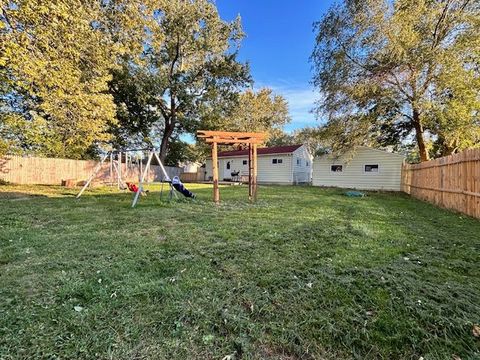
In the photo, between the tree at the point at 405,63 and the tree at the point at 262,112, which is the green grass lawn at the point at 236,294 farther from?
the tree at the point at 262,112

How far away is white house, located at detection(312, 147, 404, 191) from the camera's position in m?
15.1

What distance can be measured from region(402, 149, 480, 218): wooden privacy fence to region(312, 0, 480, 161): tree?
3.06 metres

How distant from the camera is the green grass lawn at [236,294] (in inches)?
67.1

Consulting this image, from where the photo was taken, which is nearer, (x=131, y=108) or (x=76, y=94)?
(x=76, y=94)

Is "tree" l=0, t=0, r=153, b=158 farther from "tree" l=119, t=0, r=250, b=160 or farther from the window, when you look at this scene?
the window

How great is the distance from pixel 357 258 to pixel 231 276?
163 centimetres

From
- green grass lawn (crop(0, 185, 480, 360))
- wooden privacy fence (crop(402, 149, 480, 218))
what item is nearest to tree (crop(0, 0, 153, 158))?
green grass lawn (crop(0, 185, 480, 360))

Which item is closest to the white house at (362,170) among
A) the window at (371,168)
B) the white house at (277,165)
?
the window at (371,168)

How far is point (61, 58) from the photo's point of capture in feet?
21.6

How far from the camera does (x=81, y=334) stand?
5.77 ft

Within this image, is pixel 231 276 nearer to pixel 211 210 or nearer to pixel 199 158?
pixel 211 210

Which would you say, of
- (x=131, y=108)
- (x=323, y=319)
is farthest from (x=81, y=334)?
(x=131, y=108)

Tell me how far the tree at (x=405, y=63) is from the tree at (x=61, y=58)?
855cm

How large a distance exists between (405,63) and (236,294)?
1258cm
